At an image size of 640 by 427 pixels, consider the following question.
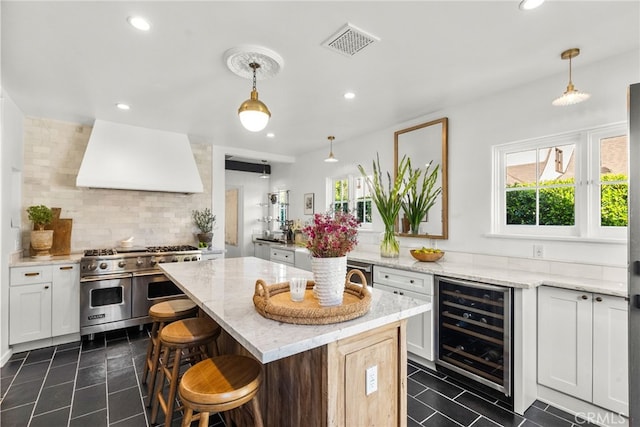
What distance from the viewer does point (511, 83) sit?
2.67m

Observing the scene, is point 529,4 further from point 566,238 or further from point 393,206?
point 393,206

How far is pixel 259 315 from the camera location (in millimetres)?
1397

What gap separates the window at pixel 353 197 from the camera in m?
4.45

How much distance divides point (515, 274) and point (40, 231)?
4.73 m

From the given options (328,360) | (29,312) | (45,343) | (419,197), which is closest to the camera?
(328,360)

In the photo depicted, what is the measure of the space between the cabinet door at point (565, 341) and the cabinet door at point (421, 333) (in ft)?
2.61

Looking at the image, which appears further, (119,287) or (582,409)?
(119,287)

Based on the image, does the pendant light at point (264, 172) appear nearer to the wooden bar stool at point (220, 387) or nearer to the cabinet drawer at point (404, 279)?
the cabinet drawer at point (404, 279)

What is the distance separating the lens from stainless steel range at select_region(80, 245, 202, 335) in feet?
10.9

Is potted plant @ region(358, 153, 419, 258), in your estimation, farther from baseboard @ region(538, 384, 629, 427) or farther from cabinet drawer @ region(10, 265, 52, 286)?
cabinet drawer @ region(10, 265, 52, 286)

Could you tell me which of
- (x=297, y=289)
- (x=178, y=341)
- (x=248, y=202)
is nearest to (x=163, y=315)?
(x=178, y=341)

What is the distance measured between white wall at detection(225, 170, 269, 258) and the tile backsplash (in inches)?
88.8

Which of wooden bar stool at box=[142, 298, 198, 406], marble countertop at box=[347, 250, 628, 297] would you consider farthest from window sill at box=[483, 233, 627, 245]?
wooden bar stool at box=[142, 298, 198, 406]

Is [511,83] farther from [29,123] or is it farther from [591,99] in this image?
[29,123]
